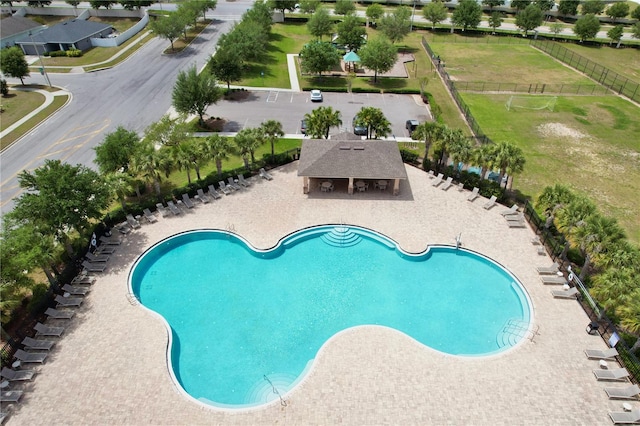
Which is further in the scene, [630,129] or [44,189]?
[630,129]

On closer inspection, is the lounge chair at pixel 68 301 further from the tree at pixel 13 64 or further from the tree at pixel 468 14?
the tree at pixel 468 14

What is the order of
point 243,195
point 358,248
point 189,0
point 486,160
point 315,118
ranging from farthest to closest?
1. point 189,0
2. point 315,118
3. point 243,195
4. point 486,160
5. point 358,248

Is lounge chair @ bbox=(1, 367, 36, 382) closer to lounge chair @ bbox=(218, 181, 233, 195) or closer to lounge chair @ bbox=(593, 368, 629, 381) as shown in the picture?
lounge chair @ bbox=(218, 181, 233, 195)

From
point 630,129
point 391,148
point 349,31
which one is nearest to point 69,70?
point 349,31

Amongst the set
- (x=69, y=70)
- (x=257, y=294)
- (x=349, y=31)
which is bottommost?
(x=257, y=294)

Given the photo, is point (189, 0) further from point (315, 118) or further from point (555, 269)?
point (555, 269)

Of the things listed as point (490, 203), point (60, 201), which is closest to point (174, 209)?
point (60, 201)

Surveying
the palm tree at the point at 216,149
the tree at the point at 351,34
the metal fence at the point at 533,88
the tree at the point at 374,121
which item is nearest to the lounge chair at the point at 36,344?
the palm tree at the point at 216,149
